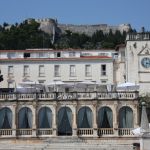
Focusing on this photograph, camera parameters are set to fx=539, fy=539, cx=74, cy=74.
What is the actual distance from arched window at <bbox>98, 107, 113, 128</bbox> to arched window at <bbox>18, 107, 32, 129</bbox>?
20.2 feet

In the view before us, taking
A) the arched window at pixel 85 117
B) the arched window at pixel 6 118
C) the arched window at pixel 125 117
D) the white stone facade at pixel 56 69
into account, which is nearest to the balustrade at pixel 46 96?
the arched window at pixel 85 117

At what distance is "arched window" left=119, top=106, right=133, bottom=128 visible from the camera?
155 ft

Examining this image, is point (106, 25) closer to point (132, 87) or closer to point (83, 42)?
point (83, 42)

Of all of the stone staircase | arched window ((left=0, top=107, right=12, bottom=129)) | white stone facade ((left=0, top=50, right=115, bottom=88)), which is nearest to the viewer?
the stone staircase

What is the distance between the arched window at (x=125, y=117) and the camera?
4712 centimetres

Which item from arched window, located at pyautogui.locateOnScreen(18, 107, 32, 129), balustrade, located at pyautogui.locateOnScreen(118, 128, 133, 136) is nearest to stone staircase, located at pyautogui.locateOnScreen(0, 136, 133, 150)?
balustrade, located at pyautogui.locateOnScreen(118, 128, 133, 136)

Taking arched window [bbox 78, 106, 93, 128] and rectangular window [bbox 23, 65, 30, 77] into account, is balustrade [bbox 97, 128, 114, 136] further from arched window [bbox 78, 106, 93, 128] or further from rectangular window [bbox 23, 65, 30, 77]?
rectangular window [bbox 23, 65, 30, 77]

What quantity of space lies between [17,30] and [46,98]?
302 ft

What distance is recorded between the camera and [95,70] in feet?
260

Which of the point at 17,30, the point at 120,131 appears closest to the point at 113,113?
the point at 120,131

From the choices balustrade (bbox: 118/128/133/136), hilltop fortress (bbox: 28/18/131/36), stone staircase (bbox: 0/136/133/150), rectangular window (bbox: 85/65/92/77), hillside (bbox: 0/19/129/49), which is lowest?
stone staircase (bbox: 0/136/133/150)

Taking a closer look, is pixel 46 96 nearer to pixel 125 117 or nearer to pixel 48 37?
pixel 125 117

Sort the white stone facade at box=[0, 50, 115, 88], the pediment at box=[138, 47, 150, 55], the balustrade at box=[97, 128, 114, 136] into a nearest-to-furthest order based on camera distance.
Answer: the balustrade at box=[97, 128, 114, 136] < the pediment at box=[138, 47, 150, 55] < the white stone facade at box=[0, 50, 115, 88]

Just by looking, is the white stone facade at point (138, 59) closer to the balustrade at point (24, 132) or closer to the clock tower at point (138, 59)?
the clock tower at point (138, 59)
